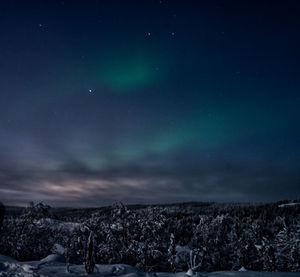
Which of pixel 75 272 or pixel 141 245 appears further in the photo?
pixel 141 245

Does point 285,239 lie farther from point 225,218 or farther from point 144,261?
point 144,261

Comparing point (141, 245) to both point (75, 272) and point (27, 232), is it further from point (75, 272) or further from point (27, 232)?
point (75, 272)

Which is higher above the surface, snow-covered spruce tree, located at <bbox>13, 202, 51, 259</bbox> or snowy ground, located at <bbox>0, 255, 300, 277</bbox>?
snowy ground, located at <bbox>0, 255, 300, 277</bbox>

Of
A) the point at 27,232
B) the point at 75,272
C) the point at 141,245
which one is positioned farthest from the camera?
the point at 27,232

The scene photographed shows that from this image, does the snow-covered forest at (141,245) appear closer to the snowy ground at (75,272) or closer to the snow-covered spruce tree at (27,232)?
the snow-covered spruce tree at (27,232)

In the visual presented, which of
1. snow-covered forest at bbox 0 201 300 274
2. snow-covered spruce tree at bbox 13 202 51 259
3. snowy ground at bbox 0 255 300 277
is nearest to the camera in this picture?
snowy ground at bbox 0 255 300 277

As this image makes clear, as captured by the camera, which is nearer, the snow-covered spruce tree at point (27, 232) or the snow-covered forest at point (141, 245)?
the snow-covered forest at point (141, 245)

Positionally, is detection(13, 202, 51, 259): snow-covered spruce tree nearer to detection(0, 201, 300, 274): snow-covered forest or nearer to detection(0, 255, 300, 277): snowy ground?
detection(0, 201, 300, 274): snow-covered forest

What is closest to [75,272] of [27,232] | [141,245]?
[141,245]

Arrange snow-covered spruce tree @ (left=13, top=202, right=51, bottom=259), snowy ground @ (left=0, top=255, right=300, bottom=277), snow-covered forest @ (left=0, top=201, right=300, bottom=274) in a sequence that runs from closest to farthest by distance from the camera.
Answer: snowy ground @ (left=0, top=255, right=300, bottom=277) → snow-covered forest @ (left=0, top=201, right=300, bottom=274) → snow-covered spruce tree @ (left=13, top=202, right=51, bottom=259)

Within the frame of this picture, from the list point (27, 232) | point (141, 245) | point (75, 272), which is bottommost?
point (141, 245)

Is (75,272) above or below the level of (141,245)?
above

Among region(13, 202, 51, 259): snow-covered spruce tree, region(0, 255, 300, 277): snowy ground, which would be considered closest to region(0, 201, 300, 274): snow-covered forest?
region(13, 202, 51, 259): snow-covered spruce tree

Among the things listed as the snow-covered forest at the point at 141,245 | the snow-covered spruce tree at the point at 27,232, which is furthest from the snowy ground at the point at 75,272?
the snow-covered spruce tree at the point at 27,232
